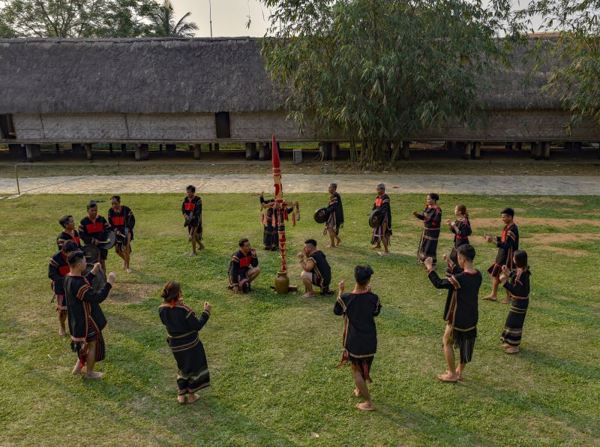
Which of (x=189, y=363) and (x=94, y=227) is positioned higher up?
(x=94, y=227)

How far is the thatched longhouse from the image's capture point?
24.9 m

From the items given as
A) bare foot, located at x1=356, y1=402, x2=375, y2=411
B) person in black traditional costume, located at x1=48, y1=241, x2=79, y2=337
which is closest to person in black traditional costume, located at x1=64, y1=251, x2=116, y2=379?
person in black traditional costume, located at x1=48, y1=241, x2=79, y2=337

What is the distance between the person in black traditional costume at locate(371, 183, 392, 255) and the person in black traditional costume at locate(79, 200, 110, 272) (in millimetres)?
5873

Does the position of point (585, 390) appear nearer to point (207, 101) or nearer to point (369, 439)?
point (369, 439)

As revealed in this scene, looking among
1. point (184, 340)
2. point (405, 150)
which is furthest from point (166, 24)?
point (184, 340)

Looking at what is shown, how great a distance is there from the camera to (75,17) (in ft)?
122

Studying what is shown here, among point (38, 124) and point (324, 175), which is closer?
point (324, 175)

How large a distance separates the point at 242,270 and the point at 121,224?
296 centimetres

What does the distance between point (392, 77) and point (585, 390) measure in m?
14.9

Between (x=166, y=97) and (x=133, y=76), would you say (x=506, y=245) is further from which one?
(x=133, y=76)

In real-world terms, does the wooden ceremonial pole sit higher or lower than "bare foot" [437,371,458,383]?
higher

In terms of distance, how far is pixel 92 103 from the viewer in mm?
25688

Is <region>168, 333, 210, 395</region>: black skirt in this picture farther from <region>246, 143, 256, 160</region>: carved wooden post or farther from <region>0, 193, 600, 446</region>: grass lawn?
<region>246, 143, 256, 160</region>: carved wooden post

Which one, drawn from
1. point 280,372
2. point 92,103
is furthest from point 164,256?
point 92,103
